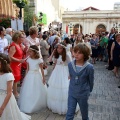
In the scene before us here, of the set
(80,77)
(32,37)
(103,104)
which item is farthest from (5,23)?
(80,77)

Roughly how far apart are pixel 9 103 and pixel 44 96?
5.53ft

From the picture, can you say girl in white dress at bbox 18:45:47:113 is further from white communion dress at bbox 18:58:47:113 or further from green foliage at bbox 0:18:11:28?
green foliage at bbox 0:18:11:28

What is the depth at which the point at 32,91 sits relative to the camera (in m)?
4.57

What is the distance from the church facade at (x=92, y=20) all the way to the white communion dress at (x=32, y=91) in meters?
50.1

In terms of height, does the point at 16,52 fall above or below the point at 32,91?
above

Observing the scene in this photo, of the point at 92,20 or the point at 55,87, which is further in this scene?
the point at 92,20

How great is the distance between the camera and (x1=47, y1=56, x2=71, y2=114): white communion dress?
446 cm

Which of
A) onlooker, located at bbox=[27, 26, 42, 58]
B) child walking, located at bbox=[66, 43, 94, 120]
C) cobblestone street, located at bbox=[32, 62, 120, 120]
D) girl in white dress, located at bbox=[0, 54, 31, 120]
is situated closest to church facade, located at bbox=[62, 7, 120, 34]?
cobblestone street, located at bbox=[32, 62, 120, 120]

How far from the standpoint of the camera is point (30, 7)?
983 inches

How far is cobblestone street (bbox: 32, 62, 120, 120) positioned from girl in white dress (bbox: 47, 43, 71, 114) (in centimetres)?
20

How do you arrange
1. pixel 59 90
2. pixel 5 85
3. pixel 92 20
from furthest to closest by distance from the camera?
pixel 92 20 < pixel 59 90 < pixel 5 85

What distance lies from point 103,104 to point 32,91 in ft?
6.53

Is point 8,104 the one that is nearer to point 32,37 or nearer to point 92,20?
point 32,37

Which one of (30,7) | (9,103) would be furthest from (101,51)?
(30,7)
